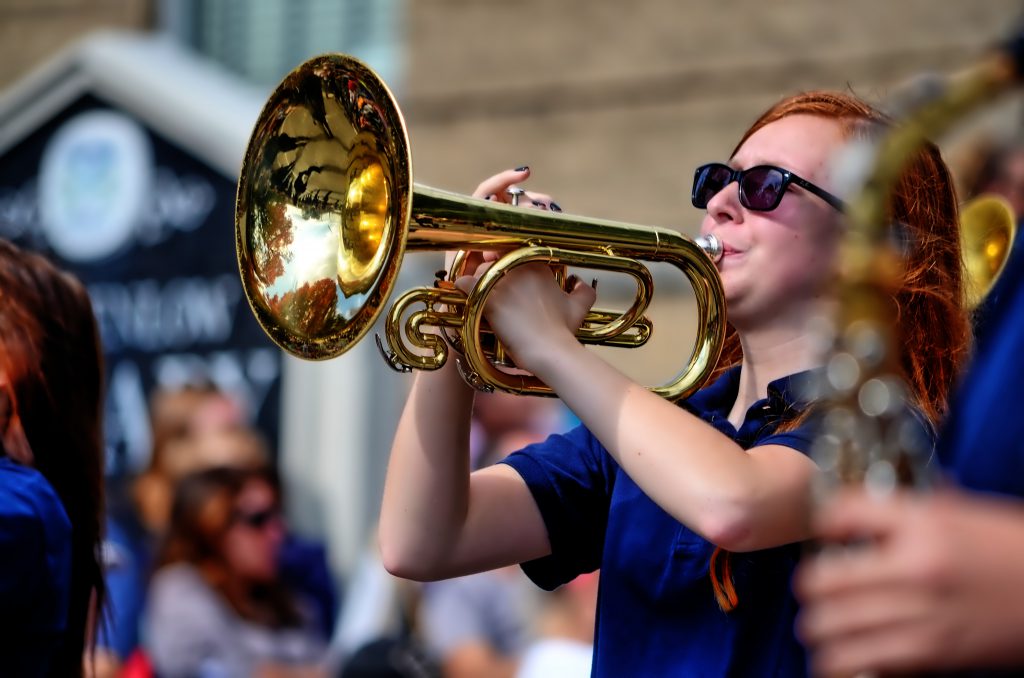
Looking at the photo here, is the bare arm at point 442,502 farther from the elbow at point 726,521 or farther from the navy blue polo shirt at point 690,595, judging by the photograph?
the elbow at point 726,521

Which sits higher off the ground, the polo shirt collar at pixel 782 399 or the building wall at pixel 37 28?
the building wall at pixel 37 28

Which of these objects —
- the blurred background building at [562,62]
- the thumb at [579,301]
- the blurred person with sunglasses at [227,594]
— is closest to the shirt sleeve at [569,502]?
the thumb at [579,301]

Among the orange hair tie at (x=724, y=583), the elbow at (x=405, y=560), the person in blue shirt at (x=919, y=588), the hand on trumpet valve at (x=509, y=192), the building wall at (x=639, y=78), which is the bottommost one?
the elbow at (x=405, y=560)

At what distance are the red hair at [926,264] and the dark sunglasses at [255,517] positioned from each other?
3276 millimetres

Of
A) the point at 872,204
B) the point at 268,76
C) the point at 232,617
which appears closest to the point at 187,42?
the point at 268,76

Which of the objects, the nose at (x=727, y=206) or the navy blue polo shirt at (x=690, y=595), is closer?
the navy blue polo shirt at (x=690, y=595)

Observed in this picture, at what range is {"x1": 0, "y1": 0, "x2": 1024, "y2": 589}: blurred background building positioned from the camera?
8734 millimetres

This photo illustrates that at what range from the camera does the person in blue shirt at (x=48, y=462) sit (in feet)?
7.89

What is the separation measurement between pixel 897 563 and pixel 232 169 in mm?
6062

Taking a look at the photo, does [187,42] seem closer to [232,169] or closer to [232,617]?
[232,169]

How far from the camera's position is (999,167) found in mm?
3645

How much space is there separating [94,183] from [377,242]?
5.46 metres

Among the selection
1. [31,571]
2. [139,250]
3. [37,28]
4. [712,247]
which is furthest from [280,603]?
[37,28]

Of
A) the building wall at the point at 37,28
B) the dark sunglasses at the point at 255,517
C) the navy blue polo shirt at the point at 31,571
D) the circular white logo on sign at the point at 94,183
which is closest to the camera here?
the navy blue polo shirt at the point at 31,571
